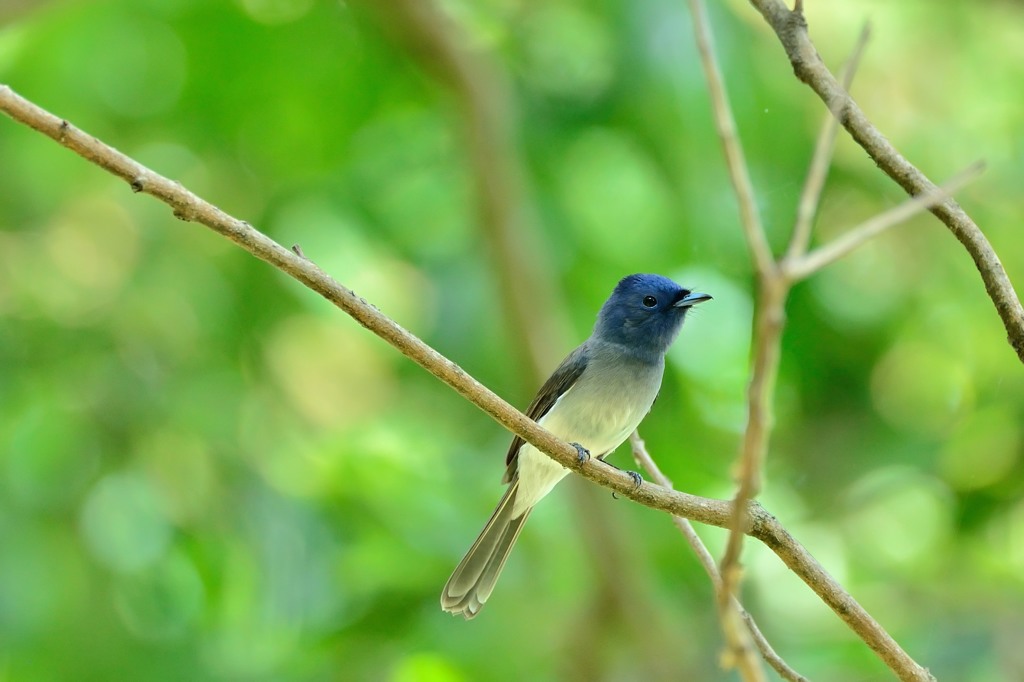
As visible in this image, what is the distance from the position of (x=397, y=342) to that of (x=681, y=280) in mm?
3170

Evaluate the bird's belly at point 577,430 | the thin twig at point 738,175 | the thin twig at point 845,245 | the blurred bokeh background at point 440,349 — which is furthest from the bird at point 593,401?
the thin twig at point 845,245

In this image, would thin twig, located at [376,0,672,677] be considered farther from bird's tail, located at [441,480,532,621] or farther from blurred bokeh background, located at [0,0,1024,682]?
bird's tail, located at [441,480,532,621]

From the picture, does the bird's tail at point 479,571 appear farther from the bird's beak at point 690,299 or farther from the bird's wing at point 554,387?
the bird's beak at point 690,299

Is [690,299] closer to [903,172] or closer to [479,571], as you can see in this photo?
[479,571]

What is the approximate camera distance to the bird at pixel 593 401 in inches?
165

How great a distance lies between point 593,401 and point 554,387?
301 millimetres

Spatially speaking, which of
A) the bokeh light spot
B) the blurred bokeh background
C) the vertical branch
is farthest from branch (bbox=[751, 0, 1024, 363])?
the bokeh light spot

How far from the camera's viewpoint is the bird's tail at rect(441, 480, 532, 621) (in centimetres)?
430

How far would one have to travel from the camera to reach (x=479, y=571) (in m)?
4.33

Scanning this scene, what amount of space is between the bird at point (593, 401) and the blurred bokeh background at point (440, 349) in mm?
836

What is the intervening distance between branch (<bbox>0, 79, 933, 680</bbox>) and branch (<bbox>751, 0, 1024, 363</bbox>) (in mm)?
599

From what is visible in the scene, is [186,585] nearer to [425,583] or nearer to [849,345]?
[425,583]

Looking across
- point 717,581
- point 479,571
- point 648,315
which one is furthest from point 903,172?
point 479,571

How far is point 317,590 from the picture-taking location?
5371 millimetres
